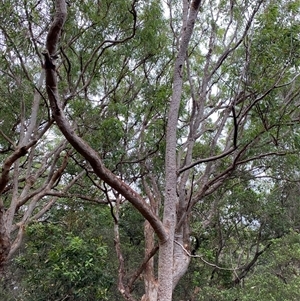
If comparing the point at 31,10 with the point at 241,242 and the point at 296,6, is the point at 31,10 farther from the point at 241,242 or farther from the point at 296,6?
the point at 241,242

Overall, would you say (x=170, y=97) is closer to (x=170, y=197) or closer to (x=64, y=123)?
(x=170, y=197)

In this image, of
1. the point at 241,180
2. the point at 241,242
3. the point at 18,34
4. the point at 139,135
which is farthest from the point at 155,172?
the point at 241,242

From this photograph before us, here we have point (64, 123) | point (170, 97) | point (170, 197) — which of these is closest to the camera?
point (64, 123)

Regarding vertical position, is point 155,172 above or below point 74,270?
above

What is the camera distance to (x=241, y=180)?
6809 millimetres

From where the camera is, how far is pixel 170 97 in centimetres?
505

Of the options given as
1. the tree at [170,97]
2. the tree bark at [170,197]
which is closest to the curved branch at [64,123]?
the tree at [170,97]

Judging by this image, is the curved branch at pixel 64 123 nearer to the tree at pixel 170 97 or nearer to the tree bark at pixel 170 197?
the tree at pixel 170 97

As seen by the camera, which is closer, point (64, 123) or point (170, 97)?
point (64, 123)

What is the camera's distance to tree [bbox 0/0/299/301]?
3.93 m

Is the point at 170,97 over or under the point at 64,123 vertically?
over

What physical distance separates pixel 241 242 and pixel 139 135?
4.75 m

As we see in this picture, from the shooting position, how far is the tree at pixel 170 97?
12.9 ft

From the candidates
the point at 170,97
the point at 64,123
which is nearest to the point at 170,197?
the point at 64,123
